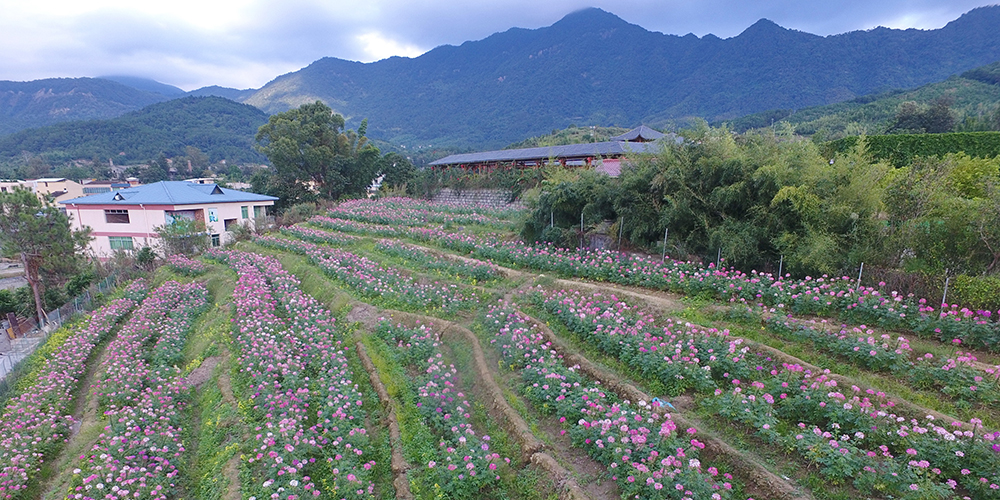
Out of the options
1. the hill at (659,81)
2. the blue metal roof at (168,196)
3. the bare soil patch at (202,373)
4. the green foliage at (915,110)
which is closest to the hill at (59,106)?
the hill at (659,81)

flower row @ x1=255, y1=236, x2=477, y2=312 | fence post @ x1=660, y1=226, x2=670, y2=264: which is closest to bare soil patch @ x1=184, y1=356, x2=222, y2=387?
flower row @ x1=255, y1=236, x2=477, y2=312

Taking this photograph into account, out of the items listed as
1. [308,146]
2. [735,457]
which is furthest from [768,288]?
[308,146]

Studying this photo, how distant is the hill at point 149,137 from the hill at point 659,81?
A: 37.3 meters

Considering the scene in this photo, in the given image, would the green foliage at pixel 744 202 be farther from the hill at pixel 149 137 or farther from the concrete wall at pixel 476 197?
the hill at pixel 149 137

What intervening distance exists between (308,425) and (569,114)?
144 metres

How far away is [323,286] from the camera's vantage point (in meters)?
14.1

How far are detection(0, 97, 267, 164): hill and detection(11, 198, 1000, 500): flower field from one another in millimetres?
111953

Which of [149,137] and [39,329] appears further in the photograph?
[149,137]

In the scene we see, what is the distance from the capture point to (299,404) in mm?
7520

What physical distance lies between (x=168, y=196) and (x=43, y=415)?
86.5 feet

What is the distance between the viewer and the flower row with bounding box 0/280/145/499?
7.64 meters

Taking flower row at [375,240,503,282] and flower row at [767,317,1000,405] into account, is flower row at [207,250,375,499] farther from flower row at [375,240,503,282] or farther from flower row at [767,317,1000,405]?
flower row at [767,317,1000,405]

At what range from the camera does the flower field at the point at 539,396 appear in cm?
495

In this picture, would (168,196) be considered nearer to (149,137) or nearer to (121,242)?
(121,242)
